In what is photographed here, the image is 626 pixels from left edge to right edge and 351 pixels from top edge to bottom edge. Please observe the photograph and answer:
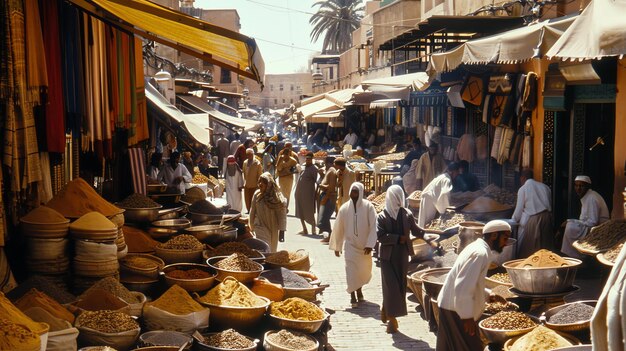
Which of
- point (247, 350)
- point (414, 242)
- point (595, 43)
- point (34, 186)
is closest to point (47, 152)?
point (34, 186)

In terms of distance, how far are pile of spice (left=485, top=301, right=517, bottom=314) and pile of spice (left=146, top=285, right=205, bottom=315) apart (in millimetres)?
2563

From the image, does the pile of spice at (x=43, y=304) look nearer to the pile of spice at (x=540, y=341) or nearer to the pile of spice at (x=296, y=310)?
the pile of spice at (x=296, y=310)

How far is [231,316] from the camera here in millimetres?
6559

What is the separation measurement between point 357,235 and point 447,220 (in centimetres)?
206

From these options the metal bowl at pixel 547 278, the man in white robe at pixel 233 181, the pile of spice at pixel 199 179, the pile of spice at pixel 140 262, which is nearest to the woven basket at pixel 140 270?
the pile of spice at pixel 140 262

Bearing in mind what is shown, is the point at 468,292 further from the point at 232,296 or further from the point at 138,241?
the point at 138,241

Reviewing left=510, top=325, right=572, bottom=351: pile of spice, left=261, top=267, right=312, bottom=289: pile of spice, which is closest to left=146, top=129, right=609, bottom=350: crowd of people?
left=510, top=325, right=572, bottom=351: pile of spice

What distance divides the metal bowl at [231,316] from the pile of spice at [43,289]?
1.12 metres

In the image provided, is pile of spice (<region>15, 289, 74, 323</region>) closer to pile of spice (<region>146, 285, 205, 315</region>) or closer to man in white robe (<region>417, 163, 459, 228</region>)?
pile of spice (<region>146, 285, 205, 315</region>)

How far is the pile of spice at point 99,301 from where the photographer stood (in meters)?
5.95

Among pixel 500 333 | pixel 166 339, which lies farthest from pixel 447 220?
pixel 166 339

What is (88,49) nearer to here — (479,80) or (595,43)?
(595,43)

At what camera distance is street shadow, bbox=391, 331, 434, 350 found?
8352 mm

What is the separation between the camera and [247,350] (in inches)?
239
